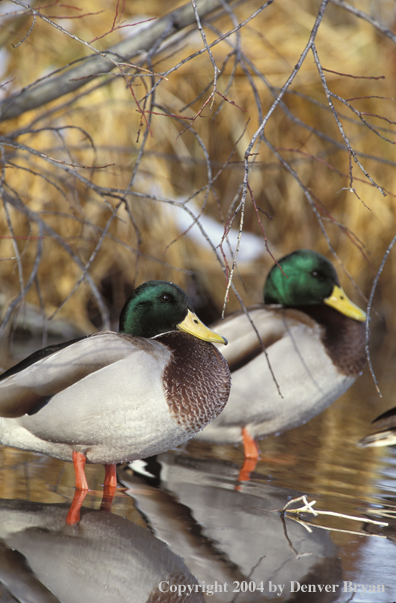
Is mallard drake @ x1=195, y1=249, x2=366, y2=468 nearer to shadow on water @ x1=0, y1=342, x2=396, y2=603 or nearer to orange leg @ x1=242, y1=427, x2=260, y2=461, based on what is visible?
orange leg @ x1=242, y1=427, x2=260, y2=461

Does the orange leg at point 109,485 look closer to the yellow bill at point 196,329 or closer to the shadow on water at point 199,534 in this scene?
the shadow on water at point 199,534

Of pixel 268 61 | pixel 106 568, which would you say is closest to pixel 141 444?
pixel 106 568

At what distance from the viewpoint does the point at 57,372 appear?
228 centimetres

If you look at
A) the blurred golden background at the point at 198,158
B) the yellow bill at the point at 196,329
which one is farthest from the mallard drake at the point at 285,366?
the blurred golden background at the point at 198,158

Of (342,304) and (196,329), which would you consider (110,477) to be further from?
(342,304)

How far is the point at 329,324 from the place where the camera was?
3244mm

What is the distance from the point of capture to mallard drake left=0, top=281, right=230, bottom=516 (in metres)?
2.20

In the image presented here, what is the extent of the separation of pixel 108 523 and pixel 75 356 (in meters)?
0.54

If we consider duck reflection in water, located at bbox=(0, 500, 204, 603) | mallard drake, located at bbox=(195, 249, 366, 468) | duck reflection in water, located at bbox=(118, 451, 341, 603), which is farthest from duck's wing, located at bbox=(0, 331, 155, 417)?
mallard drake, located at bbox=(195, 249, 366, 468)

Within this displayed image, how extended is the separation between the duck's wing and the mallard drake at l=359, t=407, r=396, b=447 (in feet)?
3.54

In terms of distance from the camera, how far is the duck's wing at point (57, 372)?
2.27 metres

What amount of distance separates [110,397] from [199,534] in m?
0.49

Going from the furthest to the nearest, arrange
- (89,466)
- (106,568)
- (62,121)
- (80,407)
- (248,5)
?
(248,5) → (62,121) → (89,466) → (80,407) → (106,568)

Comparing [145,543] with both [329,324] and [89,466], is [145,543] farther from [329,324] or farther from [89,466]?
[329,324]
